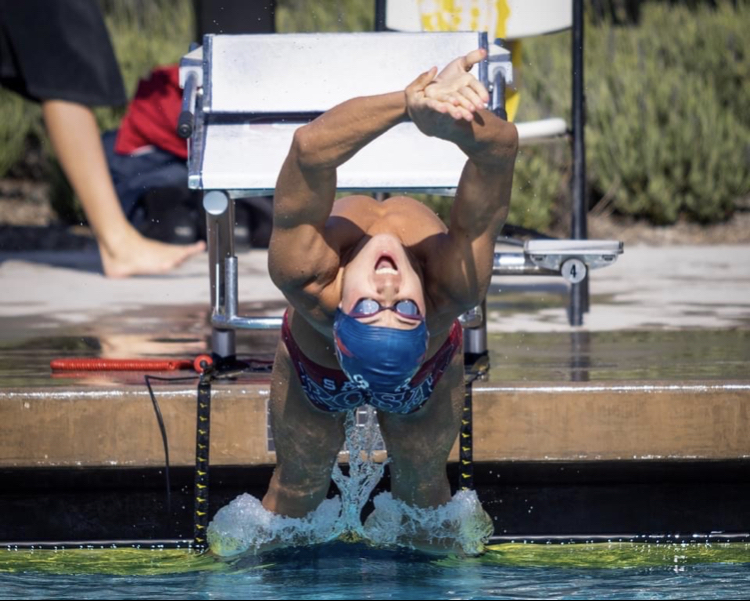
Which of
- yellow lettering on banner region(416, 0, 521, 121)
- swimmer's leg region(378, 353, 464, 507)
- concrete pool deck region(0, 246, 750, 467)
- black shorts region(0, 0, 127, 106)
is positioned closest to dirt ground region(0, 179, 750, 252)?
black shorts region(0, 0, 127, 106)

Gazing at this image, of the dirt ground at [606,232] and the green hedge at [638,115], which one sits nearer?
the dirt ground at [606,232]

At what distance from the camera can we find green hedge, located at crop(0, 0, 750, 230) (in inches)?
298

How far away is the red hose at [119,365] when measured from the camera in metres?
3.67

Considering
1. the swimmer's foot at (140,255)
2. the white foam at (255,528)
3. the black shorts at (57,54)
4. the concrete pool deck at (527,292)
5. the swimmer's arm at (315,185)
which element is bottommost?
the white foam at (255,528)

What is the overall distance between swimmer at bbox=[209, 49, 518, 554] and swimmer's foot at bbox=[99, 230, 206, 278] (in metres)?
2.20

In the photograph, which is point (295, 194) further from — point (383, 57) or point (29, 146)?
point (29, 146)

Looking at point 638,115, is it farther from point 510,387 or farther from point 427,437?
point 427,437

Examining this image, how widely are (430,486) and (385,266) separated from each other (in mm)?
796

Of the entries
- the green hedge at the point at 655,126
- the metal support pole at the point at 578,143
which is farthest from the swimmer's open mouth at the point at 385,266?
the green hedge at the point at 655,126

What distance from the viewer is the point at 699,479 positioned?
3574mm

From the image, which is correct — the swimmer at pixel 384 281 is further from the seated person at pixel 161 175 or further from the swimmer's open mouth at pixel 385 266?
the seated person at pixel 161 175

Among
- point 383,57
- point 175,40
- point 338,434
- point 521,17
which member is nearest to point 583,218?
point 521,17

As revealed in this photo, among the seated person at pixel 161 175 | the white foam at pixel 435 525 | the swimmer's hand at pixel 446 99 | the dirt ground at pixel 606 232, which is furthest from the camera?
the dirt ground at pixel 606 232

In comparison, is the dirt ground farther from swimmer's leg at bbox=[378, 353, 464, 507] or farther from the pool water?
swimmer's leg at bbox=[378, 353, 464, 507]
